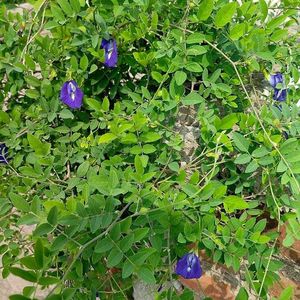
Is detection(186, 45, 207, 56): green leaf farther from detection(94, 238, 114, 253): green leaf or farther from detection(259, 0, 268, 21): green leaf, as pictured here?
detection(94, 238, 114, 253): green leaf

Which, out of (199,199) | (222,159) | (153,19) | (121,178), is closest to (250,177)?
(222,159)

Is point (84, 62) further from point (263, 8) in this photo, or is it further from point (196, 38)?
point (263, 8)

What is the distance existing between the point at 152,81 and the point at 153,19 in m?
0.18

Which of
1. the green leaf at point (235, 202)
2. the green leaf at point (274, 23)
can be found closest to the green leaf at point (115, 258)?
the green leaf at point (235, 202)

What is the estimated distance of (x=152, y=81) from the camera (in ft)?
4.65

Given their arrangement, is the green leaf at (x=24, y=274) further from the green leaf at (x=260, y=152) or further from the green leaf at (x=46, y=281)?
the green leaf at (x=260, y=152)

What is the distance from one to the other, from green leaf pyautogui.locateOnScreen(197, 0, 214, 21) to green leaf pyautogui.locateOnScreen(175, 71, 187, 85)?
150 mm

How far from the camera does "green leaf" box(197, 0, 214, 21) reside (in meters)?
1.28

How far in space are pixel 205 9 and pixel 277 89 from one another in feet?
0.97

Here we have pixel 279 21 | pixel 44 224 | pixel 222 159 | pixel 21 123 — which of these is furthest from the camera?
pixel 21 123

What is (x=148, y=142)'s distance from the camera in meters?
1.28

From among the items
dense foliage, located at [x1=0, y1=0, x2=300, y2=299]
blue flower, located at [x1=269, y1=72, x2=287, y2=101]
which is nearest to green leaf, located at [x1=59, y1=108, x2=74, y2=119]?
dense foliage, located at [x1=0, y1=0, x2=300, y2=299]

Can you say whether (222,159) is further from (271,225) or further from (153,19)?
(153,19)

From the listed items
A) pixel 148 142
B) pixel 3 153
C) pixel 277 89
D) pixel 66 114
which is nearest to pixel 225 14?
pixel 277 89
